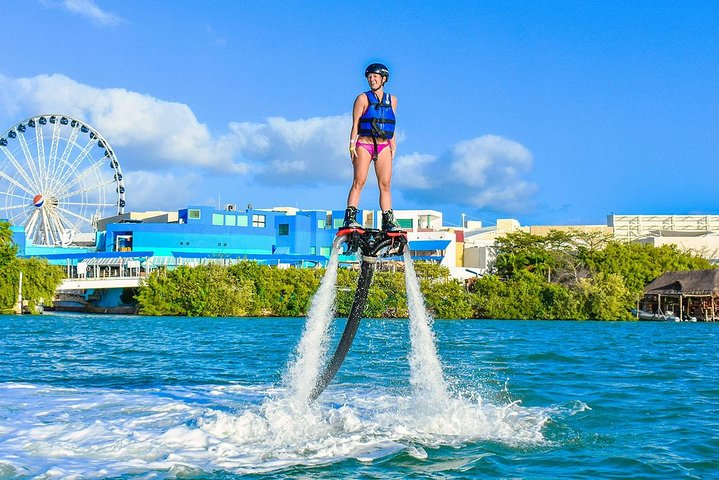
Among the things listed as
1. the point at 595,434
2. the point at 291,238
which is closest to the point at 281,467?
the point at 595,434

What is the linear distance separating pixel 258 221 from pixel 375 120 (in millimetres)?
86611

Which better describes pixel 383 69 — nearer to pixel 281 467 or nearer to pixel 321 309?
pixel 321 309

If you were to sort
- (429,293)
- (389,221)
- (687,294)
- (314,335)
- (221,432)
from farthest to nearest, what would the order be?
1. (429,293)
2. (687,294)
3. (221,432)
4. (314,335)
5. (389,221)

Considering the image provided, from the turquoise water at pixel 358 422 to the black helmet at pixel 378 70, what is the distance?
5.30 metres

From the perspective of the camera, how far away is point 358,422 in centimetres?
1284

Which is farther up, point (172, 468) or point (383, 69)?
point (383, 69)

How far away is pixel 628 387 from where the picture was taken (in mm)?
18688

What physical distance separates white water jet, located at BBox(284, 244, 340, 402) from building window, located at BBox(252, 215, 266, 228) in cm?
8402

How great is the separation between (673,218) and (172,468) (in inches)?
4705

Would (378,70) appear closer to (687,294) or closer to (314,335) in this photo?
(314,335)

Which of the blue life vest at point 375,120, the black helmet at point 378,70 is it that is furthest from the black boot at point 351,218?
the black helmet at point 378,70

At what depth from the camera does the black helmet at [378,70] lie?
1099cm

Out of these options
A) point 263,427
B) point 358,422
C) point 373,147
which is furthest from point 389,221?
point 263,427

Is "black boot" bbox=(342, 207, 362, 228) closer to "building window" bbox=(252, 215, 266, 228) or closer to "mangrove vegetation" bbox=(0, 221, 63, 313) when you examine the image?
"mangrove vegetation" bbox=(0, 221, 63, 313)
